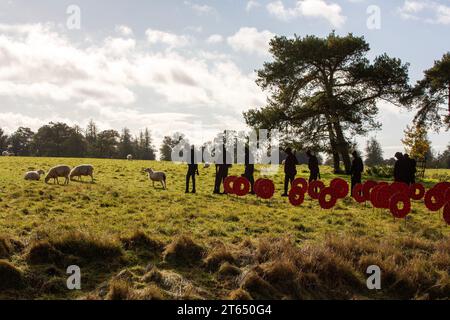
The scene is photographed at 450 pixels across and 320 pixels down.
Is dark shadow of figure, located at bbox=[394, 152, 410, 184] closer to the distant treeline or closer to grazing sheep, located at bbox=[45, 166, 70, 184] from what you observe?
grazing sheep, located at bbox=[45, 166, 70, 184]

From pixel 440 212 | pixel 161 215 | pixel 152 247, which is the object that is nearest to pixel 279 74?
pixel 440 212

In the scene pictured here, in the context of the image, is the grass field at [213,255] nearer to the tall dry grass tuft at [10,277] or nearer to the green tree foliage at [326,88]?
the tall dry grass tuft at [10,277]

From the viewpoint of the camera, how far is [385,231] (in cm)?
1219

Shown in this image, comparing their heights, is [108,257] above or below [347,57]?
below

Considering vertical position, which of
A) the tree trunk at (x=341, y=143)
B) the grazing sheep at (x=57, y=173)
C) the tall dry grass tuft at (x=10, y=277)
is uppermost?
the tree trunk at (x=341, y=143)

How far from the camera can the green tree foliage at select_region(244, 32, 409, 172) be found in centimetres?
3288

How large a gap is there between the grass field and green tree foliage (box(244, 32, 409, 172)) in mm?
20240

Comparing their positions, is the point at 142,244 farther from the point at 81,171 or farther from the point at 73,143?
the point at 73,143

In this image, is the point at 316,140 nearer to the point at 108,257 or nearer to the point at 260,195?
the point at 260,195

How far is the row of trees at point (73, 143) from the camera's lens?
93500 millimetres

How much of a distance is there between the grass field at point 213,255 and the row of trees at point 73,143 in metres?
83.8

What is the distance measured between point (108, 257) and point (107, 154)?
8982 cm

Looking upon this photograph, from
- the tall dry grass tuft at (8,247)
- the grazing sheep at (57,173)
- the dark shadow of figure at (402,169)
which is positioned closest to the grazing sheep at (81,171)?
the grazing sheep at (57,173)

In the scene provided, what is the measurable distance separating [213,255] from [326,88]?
2868cm
